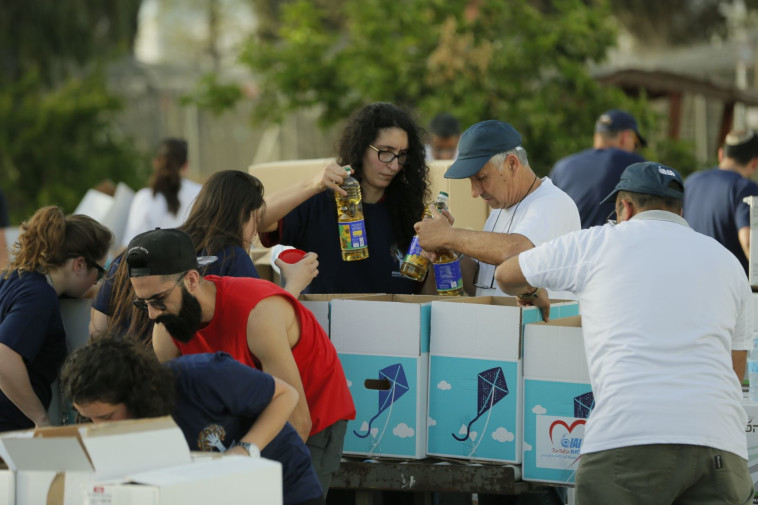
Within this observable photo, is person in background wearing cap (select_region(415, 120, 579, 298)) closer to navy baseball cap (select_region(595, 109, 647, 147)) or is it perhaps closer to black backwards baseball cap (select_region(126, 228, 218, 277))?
black backwards baseball cap (select_region(126, 228, 218, 277))

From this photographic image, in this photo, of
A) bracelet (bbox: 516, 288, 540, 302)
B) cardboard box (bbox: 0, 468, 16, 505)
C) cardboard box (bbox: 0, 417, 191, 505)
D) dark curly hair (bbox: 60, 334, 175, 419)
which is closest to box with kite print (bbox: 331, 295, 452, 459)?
bracelet (bbox: 516, 288, 540, 302)

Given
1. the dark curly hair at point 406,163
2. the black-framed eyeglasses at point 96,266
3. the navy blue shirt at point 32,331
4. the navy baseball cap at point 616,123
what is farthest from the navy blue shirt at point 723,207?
the navy blue shirt at point 32,331

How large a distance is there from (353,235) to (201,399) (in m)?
1.38

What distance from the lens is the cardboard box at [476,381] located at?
3.36 metres

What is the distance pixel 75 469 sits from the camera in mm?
2346

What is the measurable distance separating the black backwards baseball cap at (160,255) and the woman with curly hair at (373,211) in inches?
43.9

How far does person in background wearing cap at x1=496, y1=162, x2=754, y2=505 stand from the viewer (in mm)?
2875

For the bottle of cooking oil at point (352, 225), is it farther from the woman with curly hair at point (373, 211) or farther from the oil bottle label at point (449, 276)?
the oil bottle label at point (449, 276)

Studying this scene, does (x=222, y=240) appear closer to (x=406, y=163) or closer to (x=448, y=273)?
(x=448, y=273)

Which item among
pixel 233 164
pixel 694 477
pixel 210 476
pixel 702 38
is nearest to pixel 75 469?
pixel 210 476

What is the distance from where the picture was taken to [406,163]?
4176 mm

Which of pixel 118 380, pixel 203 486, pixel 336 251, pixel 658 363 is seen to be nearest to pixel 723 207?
pixel 336 251

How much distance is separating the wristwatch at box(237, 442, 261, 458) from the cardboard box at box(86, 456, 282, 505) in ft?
0.50

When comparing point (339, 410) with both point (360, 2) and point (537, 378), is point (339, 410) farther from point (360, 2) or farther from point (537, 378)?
point (360, 2)
